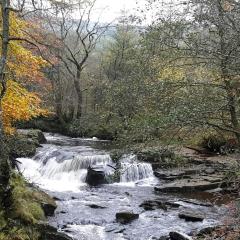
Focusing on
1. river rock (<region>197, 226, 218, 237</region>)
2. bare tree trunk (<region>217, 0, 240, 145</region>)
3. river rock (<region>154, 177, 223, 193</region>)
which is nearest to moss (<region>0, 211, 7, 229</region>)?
river rock (<region>197, 226, 218, 237</region>)

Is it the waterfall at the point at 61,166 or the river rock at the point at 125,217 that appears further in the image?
the waterfall at the point at 61,166

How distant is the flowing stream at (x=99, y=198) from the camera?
1284 cm

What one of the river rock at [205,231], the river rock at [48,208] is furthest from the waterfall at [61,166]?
the river rock at [205,231]

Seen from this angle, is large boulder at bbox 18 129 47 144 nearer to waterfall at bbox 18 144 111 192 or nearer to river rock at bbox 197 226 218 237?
waterfall at bbox 18 144 111 192

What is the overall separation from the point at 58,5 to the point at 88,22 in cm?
2778

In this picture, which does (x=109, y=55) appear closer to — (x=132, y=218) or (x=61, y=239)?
(x=132, y=218)

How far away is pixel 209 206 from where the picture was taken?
1534cm

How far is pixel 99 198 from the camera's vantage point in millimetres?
16656

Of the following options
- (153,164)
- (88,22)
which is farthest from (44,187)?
(88,22)

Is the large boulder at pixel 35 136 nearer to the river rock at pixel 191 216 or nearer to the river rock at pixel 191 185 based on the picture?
the river rock at pixel 191 185

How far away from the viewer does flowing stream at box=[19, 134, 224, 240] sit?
42.1ft

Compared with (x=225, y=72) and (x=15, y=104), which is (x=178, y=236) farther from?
(x=15, y=104)

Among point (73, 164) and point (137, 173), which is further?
point (73, 164)

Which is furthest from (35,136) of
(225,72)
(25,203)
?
(225,72)
